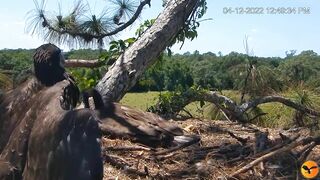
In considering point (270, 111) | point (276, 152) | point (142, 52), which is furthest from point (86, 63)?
point (276, 152)

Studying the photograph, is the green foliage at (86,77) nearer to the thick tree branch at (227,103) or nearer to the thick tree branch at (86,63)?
the thick tree branch at (86,63)

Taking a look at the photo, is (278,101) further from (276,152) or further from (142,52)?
(276,152)

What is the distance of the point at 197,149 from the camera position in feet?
11.9

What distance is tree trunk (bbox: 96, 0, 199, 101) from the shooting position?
14.5 ft

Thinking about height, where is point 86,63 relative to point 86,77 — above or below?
above

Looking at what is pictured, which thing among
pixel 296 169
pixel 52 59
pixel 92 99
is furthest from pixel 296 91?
pixel 52 59

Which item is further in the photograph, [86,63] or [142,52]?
[86,63]

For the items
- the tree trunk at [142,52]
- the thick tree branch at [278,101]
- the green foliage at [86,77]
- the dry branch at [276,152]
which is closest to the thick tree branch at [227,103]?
the thick tree branch at [278,101]

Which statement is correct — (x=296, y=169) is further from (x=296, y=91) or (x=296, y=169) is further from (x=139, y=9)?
(x=139, y=9)

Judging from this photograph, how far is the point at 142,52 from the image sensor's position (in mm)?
4676

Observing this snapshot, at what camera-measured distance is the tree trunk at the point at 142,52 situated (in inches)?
174

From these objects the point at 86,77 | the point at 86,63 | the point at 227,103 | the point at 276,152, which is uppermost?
the point at 86,63

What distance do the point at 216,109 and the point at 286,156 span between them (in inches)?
98.2

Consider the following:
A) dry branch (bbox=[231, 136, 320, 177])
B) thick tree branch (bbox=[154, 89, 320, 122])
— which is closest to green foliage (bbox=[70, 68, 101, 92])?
thick tree branch (bbox=[154, 89, 320, 122])
